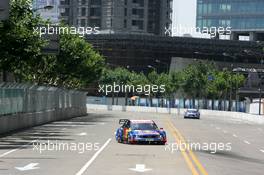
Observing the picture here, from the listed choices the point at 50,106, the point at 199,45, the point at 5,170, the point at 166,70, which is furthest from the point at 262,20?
the point at 5,170

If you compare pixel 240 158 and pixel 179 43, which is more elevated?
pixel 179 43

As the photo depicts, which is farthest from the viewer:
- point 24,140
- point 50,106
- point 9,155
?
point 50,106

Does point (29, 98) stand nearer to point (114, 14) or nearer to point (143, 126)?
point (143, 126)

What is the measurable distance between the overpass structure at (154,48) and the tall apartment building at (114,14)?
44.2 ft

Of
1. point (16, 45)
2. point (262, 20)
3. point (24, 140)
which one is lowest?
point (24, 140)

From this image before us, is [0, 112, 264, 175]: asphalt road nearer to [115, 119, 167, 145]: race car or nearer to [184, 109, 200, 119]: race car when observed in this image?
[115, 119, 167, 145]: race car

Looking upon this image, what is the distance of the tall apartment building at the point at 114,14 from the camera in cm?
18312

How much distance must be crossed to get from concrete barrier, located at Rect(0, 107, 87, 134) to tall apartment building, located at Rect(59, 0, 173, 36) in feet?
352

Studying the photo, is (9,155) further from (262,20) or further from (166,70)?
(166,70)

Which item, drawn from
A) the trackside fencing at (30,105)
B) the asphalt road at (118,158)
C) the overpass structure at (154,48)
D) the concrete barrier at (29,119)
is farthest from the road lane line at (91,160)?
the overpass structure at (154,48)

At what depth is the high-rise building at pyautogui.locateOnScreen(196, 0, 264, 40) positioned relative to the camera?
15875 centimetres

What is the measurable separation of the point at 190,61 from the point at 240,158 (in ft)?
446

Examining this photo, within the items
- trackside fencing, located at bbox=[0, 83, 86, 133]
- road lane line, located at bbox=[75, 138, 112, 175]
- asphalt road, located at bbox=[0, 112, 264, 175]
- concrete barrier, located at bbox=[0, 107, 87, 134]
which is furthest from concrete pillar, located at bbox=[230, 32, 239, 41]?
road lane line, located at bbox=[75, 138, 112, 175]

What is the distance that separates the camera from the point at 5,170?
20.1 m
